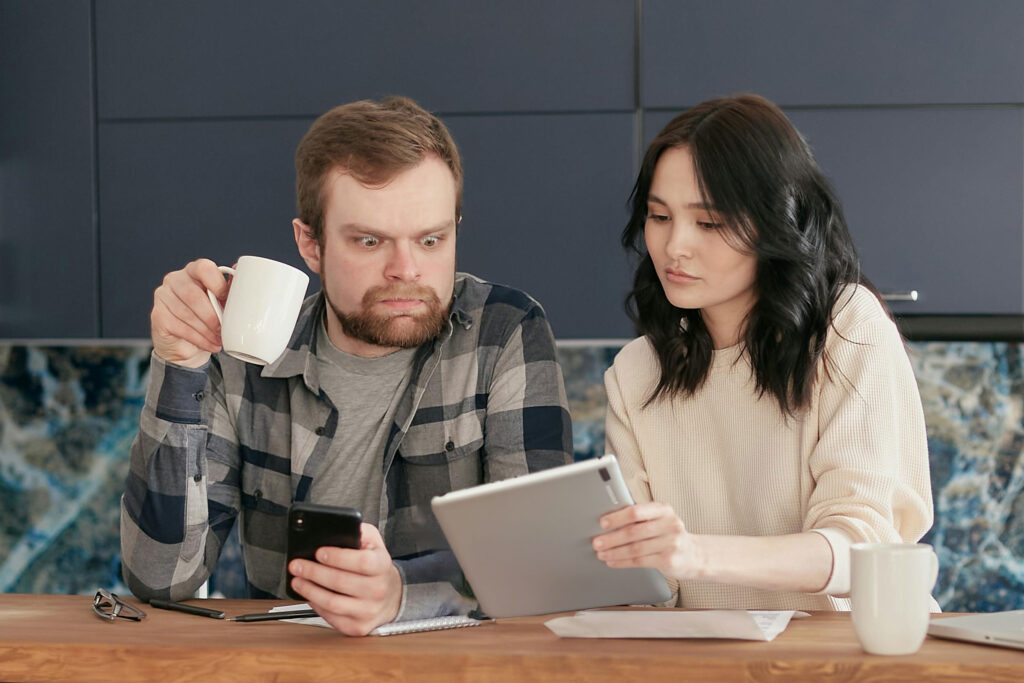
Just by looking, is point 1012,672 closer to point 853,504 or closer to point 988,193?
point 853,504

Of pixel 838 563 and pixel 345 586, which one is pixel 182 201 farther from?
pixel 838 563

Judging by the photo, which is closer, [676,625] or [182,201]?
[676,625]

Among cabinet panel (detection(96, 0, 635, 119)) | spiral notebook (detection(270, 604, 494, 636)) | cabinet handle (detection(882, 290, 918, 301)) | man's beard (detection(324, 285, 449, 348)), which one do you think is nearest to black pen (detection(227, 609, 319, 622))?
spiral notebook (detection(270, 604, 494, 636))

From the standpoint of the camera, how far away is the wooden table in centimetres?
102

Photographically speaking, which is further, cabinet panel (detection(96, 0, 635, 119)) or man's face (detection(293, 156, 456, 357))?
cabinet panel (detection(96, 0, 635, 119))

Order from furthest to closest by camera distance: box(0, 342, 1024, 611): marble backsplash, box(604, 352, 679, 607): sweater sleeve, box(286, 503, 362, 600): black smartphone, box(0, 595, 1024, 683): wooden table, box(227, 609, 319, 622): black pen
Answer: box(0, 342, 1024, 611): marble backsplash < box(604, 352, 679, 607): sweater sleeve < box(227, 609, 319, 622): black pen < box(286, 503, 362, 600): black smartphone < box(0, 595, 1024, 683): wooden table

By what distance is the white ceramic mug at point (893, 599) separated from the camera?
3.43 feet

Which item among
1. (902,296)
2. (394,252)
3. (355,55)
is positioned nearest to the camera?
(394,252)

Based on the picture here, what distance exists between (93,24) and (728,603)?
1.92 m

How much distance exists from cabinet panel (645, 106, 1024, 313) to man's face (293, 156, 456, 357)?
1116 mm

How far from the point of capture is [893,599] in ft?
3.43

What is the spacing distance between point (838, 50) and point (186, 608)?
1.77 metres

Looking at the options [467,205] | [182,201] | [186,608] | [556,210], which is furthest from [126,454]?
[186,608]

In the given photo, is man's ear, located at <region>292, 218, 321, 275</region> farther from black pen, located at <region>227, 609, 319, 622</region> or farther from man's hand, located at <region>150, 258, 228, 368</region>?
black pen, located at <region>227, 609, 319, 622</region>
